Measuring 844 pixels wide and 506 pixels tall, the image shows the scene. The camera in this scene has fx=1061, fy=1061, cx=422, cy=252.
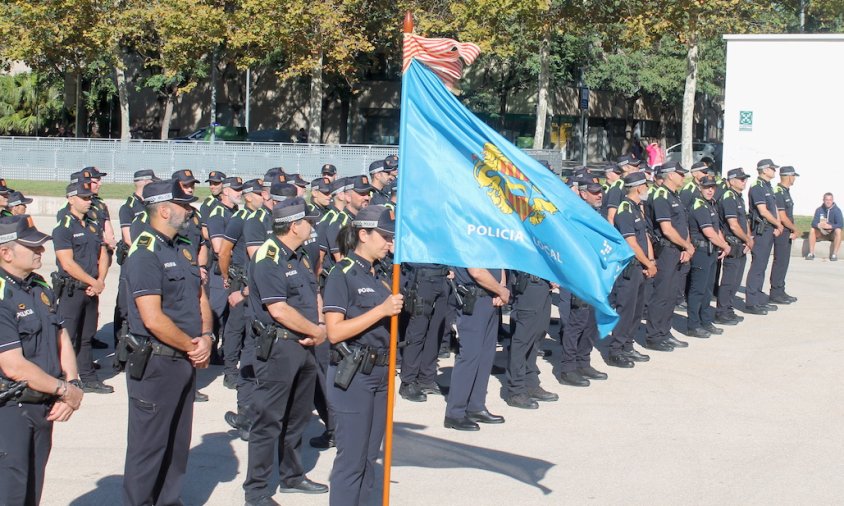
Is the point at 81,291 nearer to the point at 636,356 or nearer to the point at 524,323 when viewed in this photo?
the point at 524,323

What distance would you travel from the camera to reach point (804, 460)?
7.84 m

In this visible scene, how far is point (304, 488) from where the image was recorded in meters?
6.89

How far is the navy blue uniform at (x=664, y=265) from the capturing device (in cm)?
1195

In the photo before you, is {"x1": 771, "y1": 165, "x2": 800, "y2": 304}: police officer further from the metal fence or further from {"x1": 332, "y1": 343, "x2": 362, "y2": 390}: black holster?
the metal fence

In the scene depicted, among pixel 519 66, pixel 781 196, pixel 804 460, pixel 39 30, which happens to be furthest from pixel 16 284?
pixel 519 66

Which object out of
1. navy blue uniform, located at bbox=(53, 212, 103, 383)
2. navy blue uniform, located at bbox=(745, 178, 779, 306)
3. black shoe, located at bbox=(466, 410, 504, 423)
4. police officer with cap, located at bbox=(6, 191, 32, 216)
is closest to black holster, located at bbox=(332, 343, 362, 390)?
black shoe, located at bbox=(466, 410, 504, 423)

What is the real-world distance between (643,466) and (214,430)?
329 cm

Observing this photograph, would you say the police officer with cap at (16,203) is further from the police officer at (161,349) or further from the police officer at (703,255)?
the police officer at (703,255)

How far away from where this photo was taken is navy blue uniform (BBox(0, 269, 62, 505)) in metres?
5.18

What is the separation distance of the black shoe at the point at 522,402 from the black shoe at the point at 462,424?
0.79 metres

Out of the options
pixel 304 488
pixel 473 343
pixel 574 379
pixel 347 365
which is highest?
pixel 347 365

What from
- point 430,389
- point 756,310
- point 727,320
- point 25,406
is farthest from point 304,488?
point 756,310

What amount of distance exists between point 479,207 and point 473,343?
122 inches

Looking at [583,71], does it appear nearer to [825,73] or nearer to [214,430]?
[825,73]
